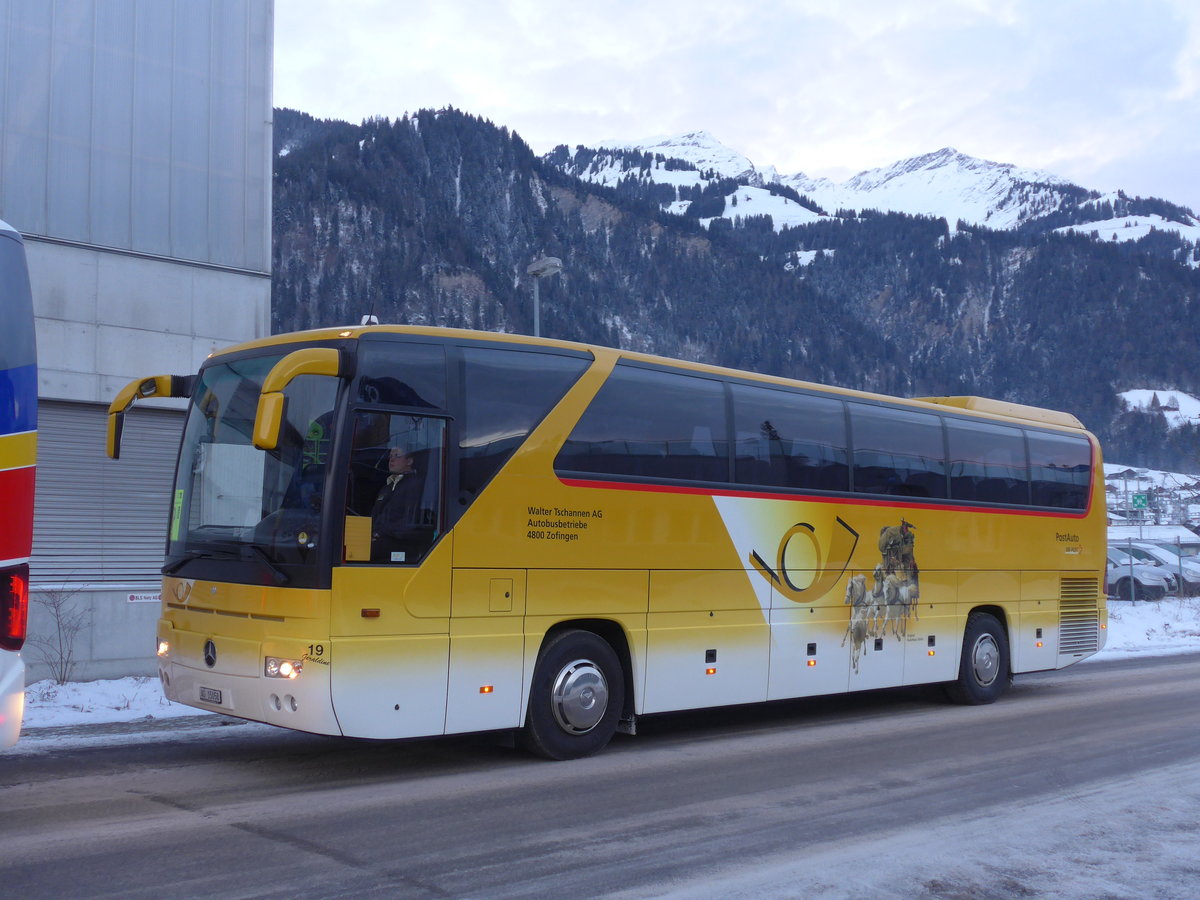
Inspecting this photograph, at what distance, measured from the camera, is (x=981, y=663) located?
13086 millimetres

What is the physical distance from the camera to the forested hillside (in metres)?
122

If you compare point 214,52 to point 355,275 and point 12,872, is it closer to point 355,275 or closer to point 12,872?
point 12,872

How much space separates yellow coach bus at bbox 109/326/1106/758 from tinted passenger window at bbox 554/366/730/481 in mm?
22

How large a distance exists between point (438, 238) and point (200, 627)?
12252cm

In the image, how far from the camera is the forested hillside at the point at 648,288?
122 meters

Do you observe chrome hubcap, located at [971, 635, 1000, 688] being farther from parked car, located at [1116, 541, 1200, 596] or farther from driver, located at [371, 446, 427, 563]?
parked car, located at [1116, 541, 1200, 596]

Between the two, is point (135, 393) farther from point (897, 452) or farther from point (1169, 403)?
point (1169, 403)

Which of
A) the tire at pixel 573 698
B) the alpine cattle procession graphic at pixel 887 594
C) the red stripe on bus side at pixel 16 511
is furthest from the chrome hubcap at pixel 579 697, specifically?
the red stripe on bus side at pixel 16 511

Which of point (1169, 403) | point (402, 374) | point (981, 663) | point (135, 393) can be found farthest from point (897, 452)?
point (1169, 403)

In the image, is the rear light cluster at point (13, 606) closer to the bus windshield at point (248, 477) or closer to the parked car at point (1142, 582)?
the bus windshield at point (248, 477)

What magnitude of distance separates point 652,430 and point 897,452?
3.70 meters

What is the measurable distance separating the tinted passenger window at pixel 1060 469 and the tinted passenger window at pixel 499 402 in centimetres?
751

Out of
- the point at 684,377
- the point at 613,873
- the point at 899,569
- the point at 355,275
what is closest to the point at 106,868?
the point at 613,873

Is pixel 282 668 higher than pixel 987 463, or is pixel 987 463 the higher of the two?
pixel 987 463
